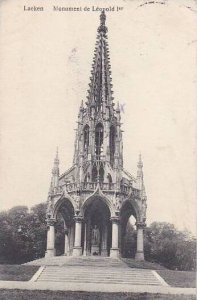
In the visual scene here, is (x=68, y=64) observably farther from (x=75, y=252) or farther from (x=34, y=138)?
(x=75, y=252)

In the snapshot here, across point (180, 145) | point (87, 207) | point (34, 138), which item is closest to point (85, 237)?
point (87, 207)

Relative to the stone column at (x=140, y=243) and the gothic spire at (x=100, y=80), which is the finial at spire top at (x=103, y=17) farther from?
the stone column at (x=140, y=243)

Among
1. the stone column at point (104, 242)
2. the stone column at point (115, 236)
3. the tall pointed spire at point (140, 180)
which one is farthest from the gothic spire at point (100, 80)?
the stone column at point (104, 242)

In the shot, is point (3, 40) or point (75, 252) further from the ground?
point (3, 40)

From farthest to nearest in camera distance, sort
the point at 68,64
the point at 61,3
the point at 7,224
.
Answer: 1. the point at 7,224
2. the point at 68,64
3. the point at 61,3

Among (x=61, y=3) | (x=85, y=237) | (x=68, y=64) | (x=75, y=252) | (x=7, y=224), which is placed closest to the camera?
(x=61, y=3)

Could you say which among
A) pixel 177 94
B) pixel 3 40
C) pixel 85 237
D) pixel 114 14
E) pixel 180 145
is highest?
pixel 114 14

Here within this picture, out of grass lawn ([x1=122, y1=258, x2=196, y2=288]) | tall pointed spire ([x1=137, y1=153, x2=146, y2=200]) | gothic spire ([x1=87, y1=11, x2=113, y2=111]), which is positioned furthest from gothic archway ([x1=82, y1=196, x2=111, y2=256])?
gothic spire ([x1=87, y1=11, x2=113, y2=111])

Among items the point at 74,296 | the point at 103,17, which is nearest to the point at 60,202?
the point at 74,296

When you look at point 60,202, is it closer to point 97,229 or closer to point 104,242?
point 97,229
